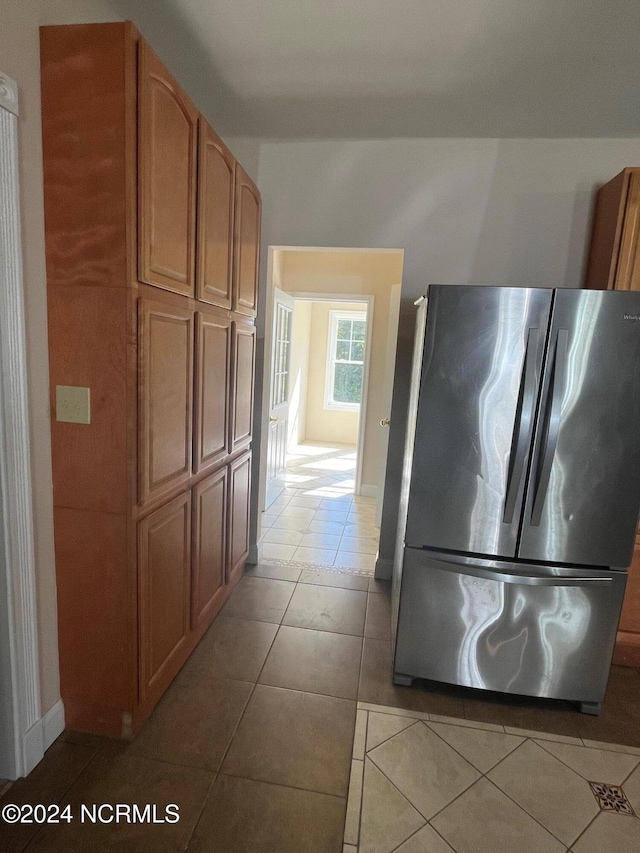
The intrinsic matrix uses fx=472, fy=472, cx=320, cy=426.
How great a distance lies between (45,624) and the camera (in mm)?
1666

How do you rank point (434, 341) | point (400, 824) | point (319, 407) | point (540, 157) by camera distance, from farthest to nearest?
point (319, 407)
point (540, 157)
point (434, 341)
point (400, 824)

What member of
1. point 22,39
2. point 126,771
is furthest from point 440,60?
point 126,771

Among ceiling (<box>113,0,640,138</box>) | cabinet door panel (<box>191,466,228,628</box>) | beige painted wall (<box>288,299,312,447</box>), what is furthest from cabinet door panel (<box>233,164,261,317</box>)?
beige painted wall (<box>288,299,312,447</box>)

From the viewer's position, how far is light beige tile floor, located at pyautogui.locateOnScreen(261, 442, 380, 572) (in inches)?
136

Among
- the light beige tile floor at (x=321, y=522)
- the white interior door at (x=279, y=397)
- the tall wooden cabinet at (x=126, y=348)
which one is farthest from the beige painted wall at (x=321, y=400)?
the tall wooden cabinet at (x=126, y=348)

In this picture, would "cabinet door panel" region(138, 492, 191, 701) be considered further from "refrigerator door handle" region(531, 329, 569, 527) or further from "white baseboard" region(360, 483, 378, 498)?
"white baseboard" region(360, 483, 378, 498)

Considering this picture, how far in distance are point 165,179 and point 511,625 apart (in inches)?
87.0

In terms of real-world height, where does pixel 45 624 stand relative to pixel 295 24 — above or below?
below

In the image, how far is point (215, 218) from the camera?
2.07 m

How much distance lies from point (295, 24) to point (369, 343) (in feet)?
10.0

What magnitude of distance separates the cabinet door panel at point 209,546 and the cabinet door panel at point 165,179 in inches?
37.0

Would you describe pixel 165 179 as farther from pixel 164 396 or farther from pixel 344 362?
pixel 344 362

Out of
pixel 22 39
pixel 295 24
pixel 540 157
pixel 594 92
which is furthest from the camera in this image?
pixel 540 157

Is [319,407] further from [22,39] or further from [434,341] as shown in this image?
[22,39]
